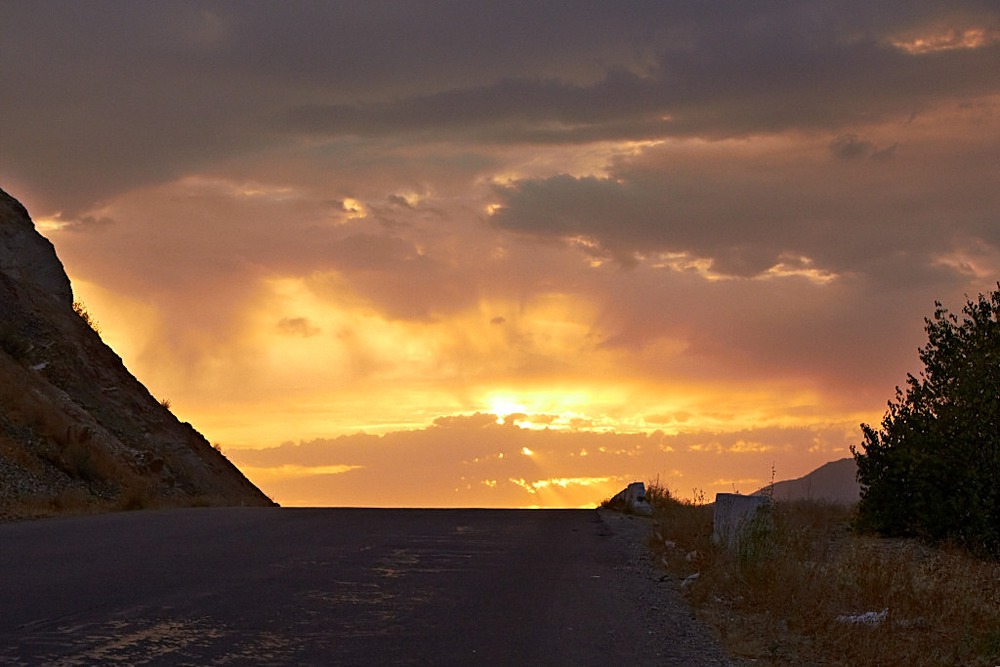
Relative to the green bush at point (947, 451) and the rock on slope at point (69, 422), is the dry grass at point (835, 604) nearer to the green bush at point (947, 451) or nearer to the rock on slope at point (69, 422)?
the green bush at point (947, 451)

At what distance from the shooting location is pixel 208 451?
4525 centimetres

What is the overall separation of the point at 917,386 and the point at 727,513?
889 cm

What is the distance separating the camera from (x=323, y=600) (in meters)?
10.7

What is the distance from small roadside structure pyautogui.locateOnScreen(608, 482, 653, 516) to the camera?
2909cm

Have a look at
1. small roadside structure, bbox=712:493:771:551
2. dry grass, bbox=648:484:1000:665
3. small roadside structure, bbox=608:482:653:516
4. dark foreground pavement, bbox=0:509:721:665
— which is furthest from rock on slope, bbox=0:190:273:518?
dry grass, bbox=648:484:1000:665

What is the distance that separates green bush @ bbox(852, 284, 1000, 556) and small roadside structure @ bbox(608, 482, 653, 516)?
7.25m

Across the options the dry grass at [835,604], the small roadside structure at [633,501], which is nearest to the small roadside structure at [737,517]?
the dry grass at [835,604]

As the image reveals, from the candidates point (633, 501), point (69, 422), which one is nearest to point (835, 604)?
point (633, 501)

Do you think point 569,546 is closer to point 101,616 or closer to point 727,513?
point 727,513

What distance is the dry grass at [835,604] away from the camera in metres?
9.55

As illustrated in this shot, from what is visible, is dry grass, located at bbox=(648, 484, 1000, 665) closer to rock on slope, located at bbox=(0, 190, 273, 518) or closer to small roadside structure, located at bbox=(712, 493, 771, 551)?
small roadside structure, located at bbox=(712, 493, 771, 551)

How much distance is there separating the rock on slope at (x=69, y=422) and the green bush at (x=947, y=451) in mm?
18105

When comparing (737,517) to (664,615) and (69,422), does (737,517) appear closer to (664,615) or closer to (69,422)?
(664,615)

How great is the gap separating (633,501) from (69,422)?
1747cm
